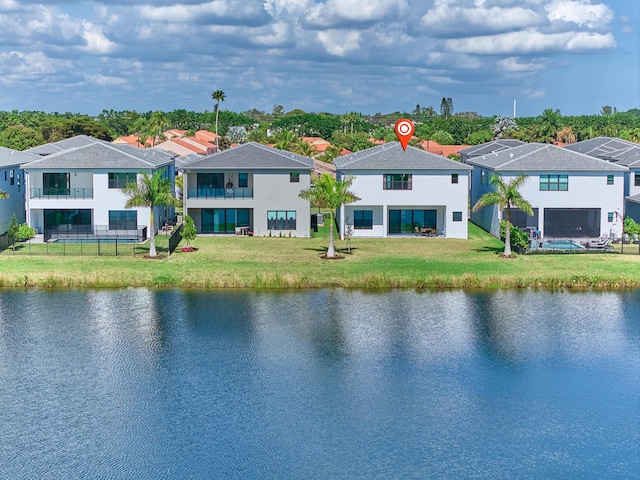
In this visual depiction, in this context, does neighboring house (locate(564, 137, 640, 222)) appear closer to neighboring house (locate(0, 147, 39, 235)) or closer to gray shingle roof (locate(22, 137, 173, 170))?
gray shingle roof (locate(22, 137, 173, 170))

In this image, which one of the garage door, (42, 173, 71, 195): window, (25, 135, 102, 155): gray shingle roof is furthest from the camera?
(25, 135, 102, 155): gray shingle roof

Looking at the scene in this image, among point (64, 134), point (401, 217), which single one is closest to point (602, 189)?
point (401, 217)

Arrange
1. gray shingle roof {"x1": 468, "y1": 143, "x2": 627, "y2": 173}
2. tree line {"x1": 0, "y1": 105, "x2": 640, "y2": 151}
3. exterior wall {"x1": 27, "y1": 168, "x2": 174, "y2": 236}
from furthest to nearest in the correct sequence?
tree line {"x1": 0, "y1": 105, "x2": 640, "y2": 151}
gray shingle roof {"x1": 468, "y1": 143, "x2": 627, "y2": 173}
exterior wall {"x1": 27, "y1": 168, "x2": 174, "y2": 236}

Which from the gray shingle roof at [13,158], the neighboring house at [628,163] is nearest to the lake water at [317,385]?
the neighboring house at [628,163]

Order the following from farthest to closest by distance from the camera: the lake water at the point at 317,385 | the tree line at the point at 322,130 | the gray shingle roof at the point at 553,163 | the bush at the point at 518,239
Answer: the tree line at the point at 322,130, the gray shingle roof at the point at 553,163, the bush at the point at 518,239, the lake water at the point at 317,385

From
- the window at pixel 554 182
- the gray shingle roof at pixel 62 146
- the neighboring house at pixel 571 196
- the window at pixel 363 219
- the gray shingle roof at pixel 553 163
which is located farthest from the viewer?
the gray shingle roof at pixel 62 146

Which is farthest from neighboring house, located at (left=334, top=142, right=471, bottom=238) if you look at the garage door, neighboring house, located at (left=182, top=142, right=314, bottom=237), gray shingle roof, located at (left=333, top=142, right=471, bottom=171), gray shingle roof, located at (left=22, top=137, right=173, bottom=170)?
gray shingle roof, located at (left=22, top=137, right=173, bottom=170)

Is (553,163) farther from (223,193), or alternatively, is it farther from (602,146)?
Answer: (223,193)

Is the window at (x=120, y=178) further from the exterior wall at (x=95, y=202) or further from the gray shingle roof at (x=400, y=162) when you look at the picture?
the gray shingle roof at (x=400, y=162)
